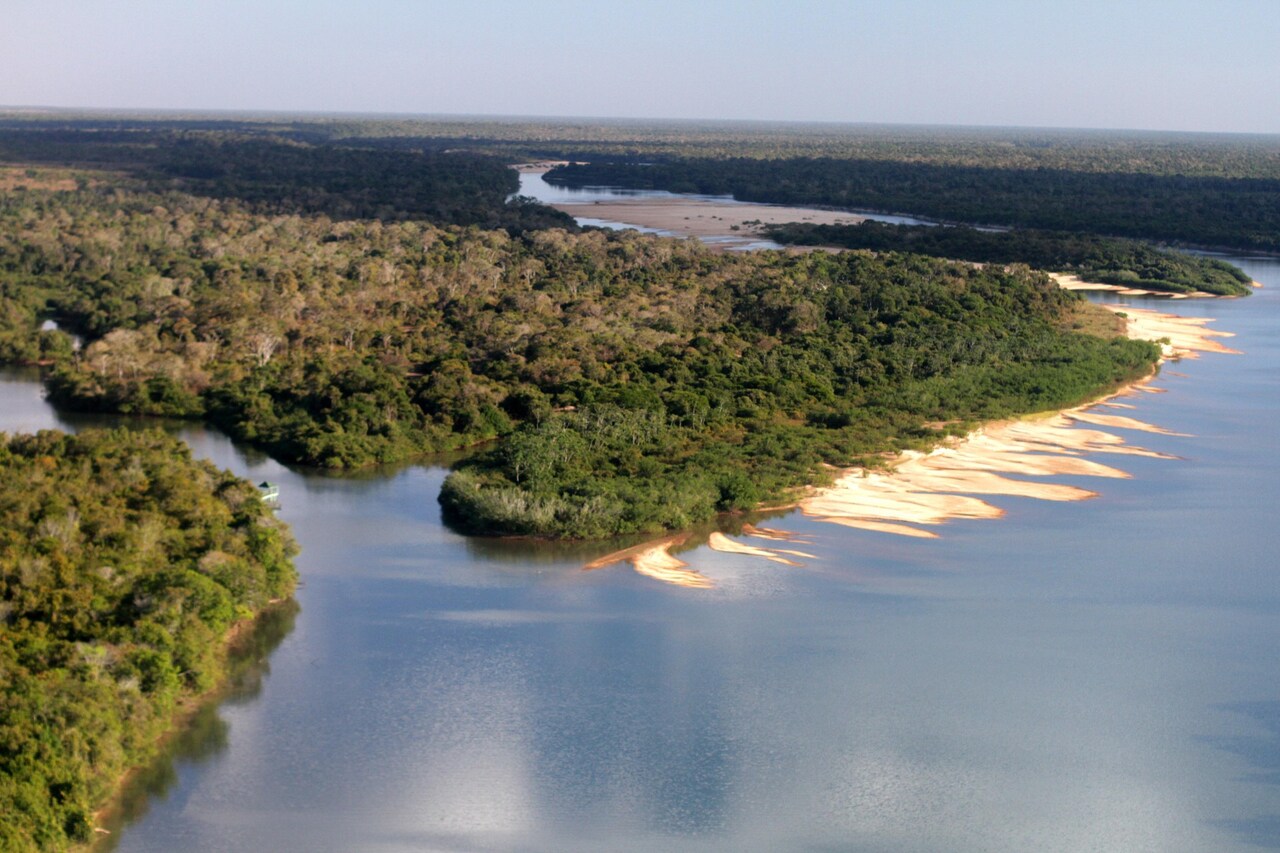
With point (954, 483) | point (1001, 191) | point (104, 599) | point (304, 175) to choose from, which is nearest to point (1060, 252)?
point (1001, 191)

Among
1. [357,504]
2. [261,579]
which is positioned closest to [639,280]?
[357,504]

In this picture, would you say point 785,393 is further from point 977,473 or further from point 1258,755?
point 1258,755

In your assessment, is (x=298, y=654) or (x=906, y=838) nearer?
(x=906, y=838)

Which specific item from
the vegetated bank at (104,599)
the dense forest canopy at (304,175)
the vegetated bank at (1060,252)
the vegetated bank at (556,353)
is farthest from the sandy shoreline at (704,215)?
the vegetated bank at (104,599)

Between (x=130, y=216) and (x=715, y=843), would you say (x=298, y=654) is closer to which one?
(x=715, y=843)

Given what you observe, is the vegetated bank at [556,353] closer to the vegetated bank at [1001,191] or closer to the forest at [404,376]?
the forest at [404,376]

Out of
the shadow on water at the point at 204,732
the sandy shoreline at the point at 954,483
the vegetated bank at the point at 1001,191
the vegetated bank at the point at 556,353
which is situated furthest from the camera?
the vegetated bank at the point at 1001,191
